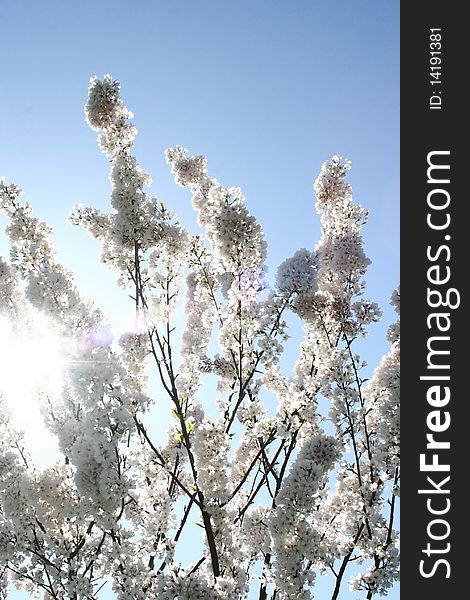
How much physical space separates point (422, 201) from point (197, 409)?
3.52m

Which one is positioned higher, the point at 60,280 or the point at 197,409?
the point at 60,280

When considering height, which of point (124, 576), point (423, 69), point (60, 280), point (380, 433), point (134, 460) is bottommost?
point (124, 576)

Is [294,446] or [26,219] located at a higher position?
[26,219]

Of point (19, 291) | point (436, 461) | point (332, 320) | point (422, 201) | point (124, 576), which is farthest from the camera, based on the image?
point (19, 291)

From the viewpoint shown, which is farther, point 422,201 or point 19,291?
point 19,291

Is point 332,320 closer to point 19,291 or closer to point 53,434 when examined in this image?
point 53,434

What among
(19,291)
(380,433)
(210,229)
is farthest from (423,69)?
(19,291)

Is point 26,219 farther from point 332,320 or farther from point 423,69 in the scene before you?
point 423,69

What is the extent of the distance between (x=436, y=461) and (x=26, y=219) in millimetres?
5386

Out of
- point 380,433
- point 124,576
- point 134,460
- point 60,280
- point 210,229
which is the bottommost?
point 124,576

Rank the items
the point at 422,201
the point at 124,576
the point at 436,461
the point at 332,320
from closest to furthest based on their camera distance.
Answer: the point at 124,576, the point at 436,461, the point at 422,201, the point at 332,320

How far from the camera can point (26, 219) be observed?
646 centimetres

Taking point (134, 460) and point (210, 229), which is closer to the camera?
point (134, 460)

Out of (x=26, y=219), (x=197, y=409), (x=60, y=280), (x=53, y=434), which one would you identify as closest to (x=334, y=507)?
(x=197, y=409)
